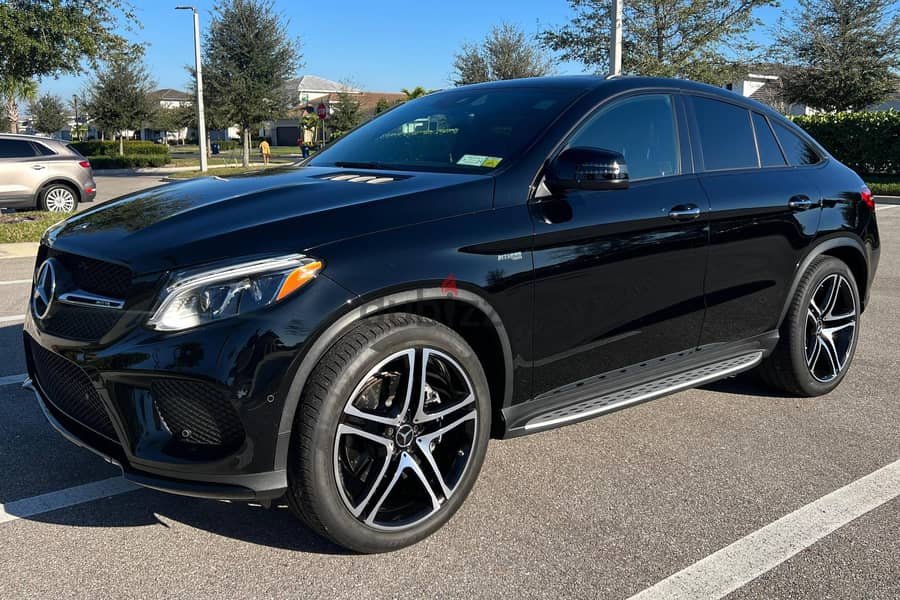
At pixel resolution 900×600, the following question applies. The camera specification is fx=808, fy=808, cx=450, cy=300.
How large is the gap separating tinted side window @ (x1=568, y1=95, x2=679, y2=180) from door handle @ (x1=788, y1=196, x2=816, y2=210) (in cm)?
84

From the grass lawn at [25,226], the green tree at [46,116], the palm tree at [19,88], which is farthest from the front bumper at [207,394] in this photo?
the green tree at [46,116]

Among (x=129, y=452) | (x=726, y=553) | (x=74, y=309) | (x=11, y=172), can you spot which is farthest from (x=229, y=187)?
(x=11, y=172)

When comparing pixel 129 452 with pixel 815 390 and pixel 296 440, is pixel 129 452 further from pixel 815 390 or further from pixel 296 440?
pixel 815 390

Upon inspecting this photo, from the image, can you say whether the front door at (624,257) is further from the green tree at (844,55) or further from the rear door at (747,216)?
the green tree at (844,55)

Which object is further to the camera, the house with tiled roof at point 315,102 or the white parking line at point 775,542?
the house with tiled roof at point 315,102

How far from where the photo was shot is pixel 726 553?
294 cm

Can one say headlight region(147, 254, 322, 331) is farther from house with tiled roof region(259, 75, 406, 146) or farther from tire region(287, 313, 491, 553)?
house with tiled roof region(259, 75, 406, 146)

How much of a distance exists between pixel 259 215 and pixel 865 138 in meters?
23.8

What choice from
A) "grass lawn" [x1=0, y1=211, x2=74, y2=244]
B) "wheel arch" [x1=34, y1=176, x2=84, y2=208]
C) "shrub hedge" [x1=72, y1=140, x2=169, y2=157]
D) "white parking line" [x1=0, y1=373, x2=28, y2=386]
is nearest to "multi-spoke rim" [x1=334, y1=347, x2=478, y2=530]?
"white parking line" [x1=0, y1=373, x2=28, y2=386]

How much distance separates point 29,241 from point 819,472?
34.6ft

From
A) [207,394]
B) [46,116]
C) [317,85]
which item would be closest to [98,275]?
[207,394]

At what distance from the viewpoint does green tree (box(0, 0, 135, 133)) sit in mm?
16141

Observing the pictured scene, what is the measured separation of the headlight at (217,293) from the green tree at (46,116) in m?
78.3

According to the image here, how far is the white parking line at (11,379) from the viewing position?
4.86 meters
